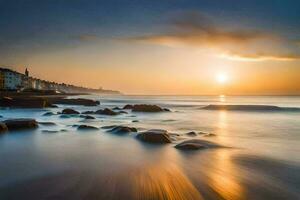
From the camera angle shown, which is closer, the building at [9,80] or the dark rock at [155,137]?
the dark rock at [155,137]

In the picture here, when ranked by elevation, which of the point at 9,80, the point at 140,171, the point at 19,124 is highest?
the point at 9,80

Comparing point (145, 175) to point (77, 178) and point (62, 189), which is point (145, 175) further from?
point (62, 189)

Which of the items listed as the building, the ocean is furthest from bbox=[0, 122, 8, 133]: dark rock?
the building

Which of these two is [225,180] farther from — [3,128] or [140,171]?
[3,128]

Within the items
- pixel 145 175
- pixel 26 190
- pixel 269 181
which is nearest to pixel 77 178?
pixel 26 190

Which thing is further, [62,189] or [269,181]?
[269,181]

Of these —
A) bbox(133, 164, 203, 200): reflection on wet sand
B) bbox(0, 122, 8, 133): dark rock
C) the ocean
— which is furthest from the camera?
bbox(0, 122, 8, 133): dark rock

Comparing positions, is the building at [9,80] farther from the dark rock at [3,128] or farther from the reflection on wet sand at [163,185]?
the reflection on wet sand at [163,185]

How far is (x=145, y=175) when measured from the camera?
7.81 meters

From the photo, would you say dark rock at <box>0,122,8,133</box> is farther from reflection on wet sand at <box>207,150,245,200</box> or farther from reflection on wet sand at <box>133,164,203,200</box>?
reflection on wet sand at <box>207,150,245,200</box>

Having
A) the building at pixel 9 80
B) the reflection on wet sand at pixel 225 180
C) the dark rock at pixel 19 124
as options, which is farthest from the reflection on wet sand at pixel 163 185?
the building at pixel 9 80

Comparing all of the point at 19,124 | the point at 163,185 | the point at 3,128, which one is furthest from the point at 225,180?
the point at 19,124

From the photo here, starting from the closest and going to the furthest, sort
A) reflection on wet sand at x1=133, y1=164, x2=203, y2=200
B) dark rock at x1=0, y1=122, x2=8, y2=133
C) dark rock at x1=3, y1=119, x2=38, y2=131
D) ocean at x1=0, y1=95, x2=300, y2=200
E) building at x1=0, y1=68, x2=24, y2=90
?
reflection on wet sand at x1=133, y1=164, x2=203, y2=200 → ocean at x1=0, y1=95, x2=300, y2=200 → dark rock at x1=0, y1=122, x2=8, y2=133 → dark rock at x1=3, y1=119, x2=38, y2=131 → building at x1=0, y1=68, x2=24, y2=90

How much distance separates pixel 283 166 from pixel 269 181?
227 cm
